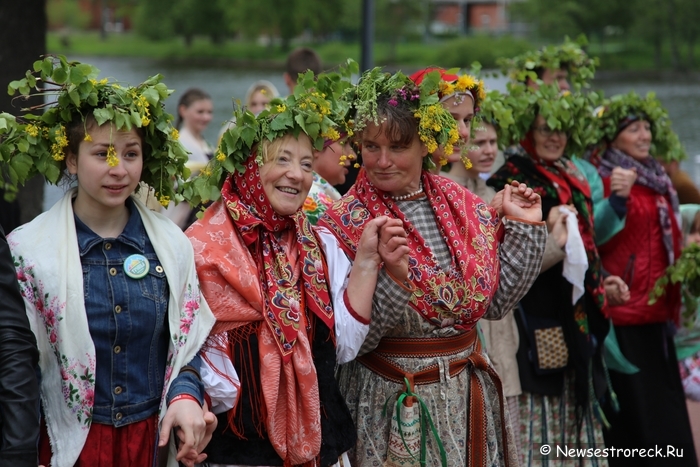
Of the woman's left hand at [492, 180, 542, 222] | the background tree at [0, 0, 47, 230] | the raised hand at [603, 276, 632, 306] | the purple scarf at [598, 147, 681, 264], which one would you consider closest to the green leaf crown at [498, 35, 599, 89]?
the purple scarf at [598, 147, 681, 264]

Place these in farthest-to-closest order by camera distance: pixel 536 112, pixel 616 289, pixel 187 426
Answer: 1. pixel 616 289
2. pixel 536 112
3. pixel 187 426

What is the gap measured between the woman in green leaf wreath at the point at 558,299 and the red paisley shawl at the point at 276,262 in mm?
1804

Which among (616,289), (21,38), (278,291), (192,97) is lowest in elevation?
(616,289)

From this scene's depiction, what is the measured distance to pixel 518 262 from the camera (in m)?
3.73

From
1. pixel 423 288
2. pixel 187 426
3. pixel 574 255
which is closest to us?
pixel 187 426

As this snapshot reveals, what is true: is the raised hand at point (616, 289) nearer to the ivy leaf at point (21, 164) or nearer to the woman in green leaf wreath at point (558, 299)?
the woman in green leaf wreath at point (558, 299)

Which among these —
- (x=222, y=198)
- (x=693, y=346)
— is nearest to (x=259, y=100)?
(x=693, y=346)

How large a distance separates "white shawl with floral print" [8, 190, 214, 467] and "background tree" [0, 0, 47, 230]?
10.9 ft

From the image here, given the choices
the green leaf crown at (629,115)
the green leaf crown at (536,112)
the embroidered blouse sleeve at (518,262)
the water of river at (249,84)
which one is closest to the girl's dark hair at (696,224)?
the green leaf crown at (629,115)

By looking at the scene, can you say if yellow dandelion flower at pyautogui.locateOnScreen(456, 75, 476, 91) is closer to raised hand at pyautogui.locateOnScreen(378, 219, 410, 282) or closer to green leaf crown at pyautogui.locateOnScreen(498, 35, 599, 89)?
raised hand at pyautogui.locateOnScreen(378, 219, 410, 282)

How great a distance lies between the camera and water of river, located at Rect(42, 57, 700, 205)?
831 centimetres

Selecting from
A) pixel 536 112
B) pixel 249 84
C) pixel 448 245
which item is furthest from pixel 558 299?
pixel 249 84

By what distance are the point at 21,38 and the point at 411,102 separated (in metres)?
3.51

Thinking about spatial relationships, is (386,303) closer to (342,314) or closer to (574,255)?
(342,314)
